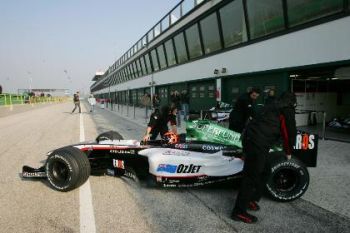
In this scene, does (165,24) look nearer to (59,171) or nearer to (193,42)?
(193,42)

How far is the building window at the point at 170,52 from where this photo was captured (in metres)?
22.6

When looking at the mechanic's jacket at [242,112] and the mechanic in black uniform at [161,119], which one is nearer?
the mechanic's jacket at [242,112]

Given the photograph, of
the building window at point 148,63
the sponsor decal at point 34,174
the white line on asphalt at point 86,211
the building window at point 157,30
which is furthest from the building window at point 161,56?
the white line on asphalt at point 86,211

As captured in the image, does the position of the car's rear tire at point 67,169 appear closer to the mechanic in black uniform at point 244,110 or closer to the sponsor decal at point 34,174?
the sponsor decal at point 34,174

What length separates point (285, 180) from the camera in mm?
4457

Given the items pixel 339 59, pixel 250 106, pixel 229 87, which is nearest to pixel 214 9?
pixel 229 87

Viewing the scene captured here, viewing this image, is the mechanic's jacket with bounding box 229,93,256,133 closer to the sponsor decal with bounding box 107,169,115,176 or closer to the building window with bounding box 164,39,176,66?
the sponsor decal with bounding box 107,169,115,176

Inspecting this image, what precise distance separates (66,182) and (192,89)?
15353 millimetres

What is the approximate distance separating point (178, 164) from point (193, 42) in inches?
599

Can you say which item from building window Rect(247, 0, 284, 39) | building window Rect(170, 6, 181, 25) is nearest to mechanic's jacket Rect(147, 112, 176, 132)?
building window Rect(247, 0, 284, 39)

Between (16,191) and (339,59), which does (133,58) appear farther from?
(16,191)

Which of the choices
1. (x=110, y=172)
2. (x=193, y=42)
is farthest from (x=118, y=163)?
(x=193, y=42)

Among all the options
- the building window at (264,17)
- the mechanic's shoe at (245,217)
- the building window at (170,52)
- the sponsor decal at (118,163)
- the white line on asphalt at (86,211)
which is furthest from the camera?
the building window at (170,52)

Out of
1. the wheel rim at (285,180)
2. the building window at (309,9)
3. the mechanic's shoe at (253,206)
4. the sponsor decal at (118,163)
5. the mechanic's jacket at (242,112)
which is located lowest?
the mechanic's shoe at (253,206)
